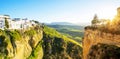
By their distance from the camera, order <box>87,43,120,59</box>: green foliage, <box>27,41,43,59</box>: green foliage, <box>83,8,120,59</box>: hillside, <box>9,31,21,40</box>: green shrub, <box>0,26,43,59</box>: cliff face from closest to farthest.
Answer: <box>87,43,120,59</box>: green foliage < <box>83,8,120,59</box>: hillside < <box>0,26,43,59</box>: cliff face < <box>9,31,21,40</box>: green shrub < <box>27,41,43,59</box>: green foliage

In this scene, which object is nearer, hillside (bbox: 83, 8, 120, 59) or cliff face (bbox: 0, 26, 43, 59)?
hillside (bbox: 83, 8, 120, 59)

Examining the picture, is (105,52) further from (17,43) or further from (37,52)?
(37,52)

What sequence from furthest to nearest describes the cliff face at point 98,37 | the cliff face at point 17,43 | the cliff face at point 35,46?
the cliff face at point 35,46 < the cliff face at point 17,43 < the cliff face at point 98,37

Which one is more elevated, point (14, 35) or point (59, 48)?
point (14, 35)

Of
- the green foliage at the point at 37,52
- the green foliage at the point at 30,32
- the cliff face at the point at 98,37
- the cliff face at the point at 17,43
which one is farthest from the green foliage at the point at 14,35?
the cliff face at the point at 98,37

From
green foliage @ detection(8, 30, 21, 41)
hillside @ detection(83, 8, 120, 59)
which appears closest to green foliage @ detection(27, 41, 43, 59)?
green foliage @ detection(8, 30, 21, 41)

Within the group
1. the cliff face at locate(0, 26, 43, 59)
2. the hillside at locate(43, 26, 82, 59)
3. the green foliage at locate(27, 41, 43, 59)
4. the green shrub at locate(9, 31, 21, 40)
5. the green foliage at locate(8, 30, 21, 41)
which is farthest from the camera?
the hillside at locate(43, 26, 82, 59)

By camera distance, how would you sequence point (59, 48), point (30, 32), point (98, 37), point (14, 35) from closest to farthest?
1. point (98, 37)
2. point (14, 35)
3. point (30, 32)
4. point (59, 48)

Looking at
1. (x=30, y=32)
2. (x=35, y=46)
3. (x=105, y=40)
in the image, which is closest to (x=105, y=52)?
(x=105, y=40)

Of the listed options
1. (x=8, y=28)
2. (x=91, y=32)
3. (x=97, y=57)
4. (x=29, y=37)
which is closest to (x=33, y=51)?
(x=29, y=37)

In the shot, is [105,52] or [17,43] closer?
[105,52]

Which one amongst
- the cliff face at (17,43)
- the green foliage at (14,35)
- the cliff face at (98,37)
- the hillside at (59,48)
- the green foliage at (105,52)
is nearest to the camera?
the green foliage at (105,52)

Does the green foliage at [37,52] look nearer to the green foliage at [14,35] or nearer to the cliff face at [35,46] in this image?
the cliff face at [35,46]

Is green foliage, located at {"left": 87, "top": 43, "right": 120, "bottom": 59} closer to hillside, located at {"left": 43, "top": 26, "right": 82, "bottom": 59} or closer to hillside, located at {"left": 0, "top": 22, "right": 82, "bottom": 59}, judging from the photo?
hillside, located at {"left": 0, "top": 22, "right": 82, "bottom": 59}
